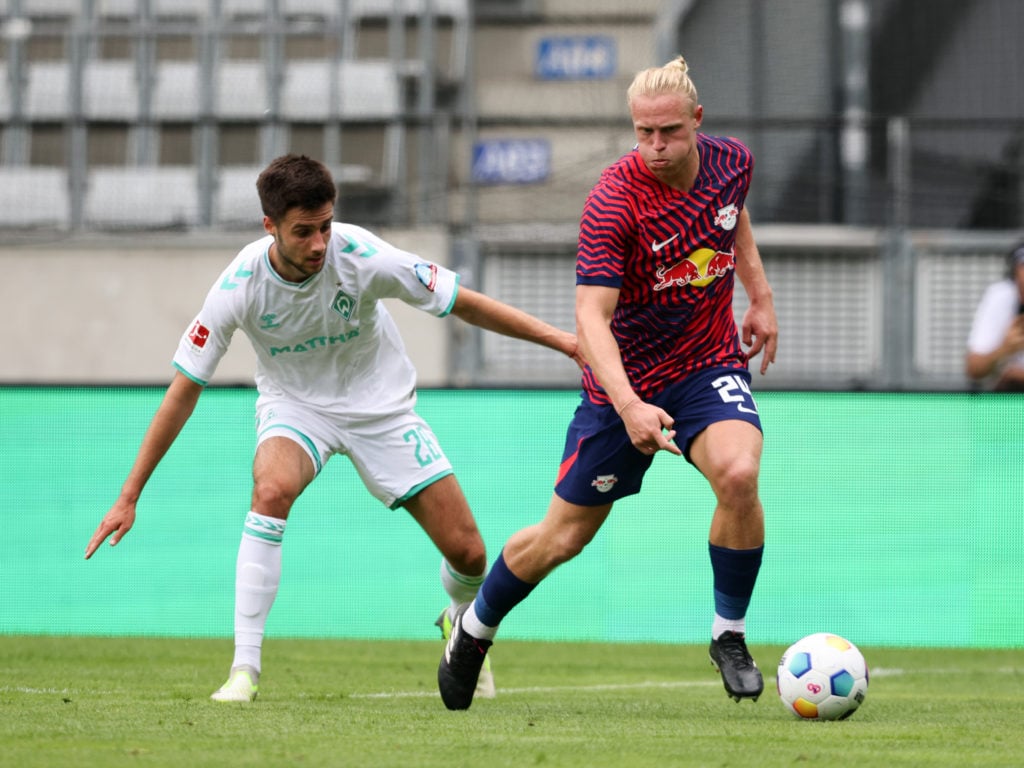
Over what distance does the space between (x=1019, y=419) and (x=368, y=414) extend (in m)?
4.37

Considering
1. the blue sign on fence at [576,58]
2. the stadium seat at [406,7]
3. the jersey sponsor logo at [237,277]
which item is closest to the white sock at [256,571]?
the jersey sponsor logo at [237,277]

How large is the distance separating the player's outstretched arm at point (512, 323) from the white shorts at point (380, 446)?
0.61 m

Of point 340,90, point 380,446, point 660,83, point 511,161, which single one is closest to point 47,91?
point 340,90

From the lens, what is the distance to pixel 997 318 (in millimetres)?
9078

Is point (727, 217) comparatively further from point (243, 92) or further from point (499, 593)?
point (243, 92)

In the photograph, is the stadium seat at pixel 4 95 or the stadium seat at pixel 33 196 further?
the stadium seat at pixel 4 95

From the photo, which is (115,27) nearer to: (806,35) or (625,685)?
(806,35)

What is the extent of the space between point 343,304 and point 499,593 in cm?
117

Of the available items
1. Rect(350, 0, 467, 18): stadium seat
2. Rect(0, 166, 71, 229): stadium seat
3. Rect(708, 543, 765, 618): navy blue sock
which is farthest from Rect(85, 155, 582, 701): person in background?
Rect(350, 0, 467, 18): stadium seat

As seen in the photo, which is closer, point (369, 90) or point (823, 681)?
point (823, 681)

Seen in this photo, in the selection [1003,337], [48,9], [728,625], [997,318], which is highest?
[48,9]

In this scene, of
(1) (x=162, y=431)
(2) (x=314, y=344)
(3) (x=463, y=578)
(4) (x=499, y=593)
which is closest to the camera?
(4) (x=499, y=593)

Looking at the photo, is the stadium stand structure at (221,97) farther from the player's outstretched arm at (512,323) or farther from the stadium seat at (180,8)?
the player's outstretched arm at (512,323)

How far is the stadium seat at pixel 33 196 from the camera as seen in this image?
522 inches
